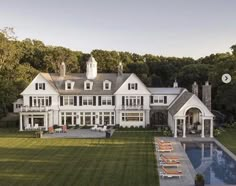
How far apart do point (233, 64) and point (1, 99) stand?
29531mm

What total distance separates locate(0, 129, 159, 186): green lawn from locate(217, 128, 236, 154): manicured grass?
6.90 metres

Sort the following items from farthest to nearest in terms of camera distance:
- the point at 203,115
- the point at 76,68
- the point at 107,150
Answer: the point at 76,68, the point at 203,115, the point at 107,150

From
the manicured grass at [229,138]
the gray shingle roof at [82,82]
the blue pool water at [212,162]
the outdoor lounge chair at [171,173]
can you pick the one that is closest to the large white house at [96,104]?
the gray shingle roof at [82,82]

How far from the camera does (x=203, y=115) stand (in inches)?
1531

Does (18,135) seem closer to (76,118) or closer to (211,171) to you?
(76,118)

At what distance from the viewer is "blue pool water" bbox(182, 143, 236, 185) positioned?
76.3 ft

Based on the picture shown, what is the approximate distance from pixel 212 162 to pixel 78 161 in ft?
33.0

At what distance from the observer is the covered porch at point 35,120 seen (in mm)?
46156

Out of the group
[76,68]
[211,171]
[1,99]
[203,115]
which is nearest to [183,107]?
[203,115]

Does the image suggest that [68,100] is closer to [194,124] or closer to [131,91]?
[131,91]

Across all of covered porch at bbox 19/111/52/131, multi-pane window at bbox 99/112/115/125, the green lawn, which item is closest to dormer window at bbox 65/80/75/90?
covered porch at bbox 19/111/52/131

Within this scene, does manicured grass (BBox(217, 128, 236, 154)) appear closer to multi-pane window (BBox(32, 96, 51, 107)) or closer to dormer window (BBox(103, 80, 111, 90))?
dormer window (BBox(103, 80, 111, 90))

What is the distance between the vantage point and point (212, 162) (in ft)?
93.9

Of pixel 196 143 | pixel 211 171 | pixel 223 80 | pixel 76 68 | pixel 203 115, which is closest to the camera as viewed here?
pixel 211 171
